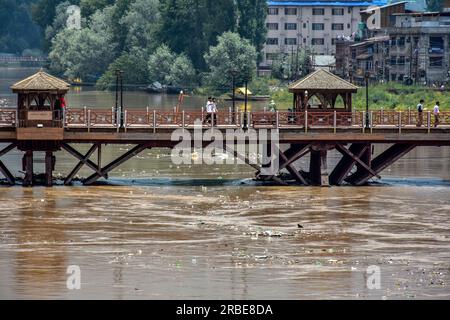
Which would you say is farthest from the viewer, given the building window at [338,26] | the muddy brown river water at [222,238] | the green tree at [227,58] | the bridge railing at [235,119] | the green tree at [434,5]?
the building window at [338,26]

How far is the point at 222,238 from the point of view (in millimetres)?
51125

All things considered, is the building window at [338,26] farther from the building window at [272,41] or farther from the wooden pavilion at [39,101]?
the wooden pavilion at [39,101]

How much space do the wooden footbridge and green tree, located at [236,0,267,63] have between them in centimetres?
9256

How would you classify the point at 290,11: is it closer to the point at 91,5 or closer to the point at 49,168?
the point at 91,5

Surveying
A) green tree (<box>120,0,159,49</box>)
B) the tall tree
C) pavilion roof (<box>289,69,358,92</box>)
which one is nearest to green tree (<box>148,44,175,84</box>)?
the tall tree

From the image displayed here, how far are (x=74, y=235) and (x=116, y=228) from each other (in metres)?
2.00

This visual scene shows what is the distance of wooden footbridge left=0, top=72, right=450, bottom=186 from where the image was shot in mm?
63250

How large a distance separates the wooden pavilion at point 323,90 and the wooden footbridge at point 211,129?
5.4 inches

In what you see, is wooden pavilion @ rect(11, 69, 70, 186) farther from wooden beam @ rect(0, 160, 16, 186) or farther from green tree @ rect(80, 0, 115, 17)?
green tree @ rect(80, 0, 115, 17)

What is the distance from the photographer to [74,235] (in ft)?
168

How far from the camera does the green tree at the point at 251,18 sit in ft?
520

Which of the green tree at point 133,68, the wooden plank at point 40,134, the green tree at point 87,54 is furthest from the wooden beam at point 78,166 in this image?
the green tree at point 87,54

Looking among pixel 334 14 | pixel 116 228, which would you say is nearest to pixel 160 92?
pixel 334 14

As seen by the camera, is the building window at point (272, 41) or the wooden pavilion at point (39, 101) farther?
the building window at point (272, 41)
